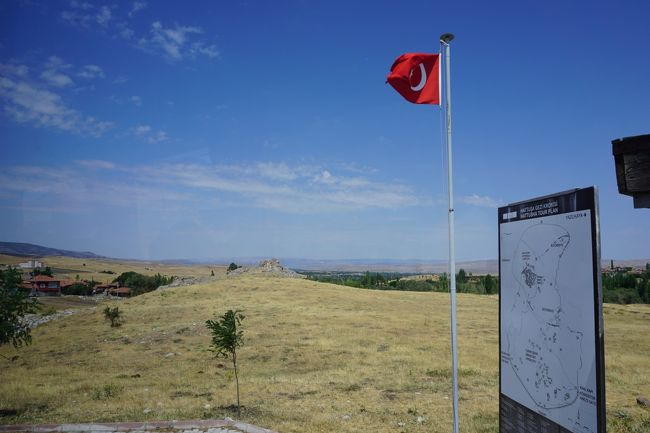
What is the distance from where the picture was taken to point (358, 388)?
63.4 feet

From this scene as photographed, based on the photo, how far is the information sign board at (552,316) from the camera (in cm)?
564

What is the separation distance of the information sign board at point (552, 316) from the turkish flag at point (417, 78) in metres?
3.69

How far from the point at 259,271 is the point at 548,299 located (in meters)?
85.7

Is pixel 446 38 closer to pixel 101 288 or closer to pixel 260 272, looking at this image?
pixel 260 272

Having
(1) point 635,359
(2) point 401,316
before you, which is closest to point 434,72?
(1) point 635,359

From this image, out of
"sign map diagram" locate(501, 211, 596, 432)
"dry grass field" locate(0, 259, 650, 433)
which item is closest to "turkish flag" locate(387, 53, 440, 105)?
"sign map diagram" locate(501, 211, 596, 432)

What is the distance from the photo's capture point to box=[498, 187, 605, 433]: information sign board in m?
5.64

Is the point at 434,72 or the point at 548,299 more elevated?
the point at 434,72

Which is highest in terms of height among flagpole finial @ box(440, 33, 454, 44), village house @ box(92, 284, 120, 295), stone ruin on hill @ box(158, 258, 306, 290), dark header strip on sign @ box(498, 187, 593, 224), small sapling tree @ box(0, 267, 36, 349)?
flagpole finial @ box(440, 33, 454, 44)

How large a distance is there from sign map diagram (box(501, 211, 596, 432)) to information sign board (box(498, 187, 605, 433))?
0.01 m

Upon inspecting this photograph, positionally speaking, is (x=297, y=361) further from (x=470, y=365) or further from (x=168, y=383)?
(x=470, y=365)

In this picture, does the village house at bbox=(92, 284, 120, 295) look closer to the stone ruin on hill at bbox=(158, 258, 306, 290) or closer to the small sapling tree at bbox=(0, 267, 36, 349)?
the stone ruin on hill at bbox=(158, 258, 306, 290)

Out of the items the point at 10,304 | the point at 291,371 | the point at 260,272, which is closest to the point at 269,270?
the point at 260,272

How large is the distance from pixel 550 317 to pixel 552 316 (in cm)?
6
